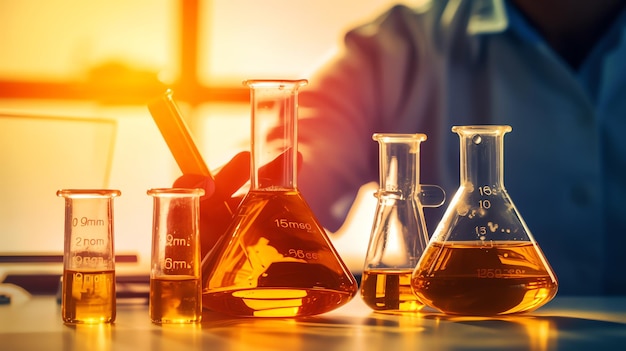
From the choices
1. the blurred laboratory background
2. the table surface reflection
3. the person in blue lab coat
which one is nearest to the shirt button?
the person in blue lab coat

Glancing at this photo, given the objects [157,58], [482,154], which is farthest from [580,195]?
[157,58]

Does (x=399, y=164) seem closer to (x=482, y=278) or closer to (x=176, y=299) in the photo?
(x=482, y=278)

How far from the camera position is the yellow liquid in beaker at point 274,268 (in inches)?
32.4

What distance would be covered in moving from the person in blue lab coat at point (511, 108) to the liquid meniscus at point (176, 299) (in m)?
0.92

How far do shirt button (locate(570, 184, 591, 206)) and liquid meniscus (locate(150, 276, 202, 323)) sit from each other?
3.95 feet

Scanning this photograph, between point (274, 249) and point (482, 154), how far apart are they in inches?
9.5

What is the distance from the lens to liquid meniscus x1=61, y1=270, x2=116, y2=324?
0.81m

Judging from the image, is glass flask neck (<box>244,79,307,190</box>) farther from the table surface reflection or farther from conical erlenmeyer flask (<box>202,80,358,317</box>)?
the table surface reflection

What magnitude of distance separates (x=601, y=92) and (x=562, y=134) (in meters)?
0.13

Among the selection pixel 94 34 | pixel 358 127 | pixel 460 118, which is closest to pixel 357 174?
pixel 358 127

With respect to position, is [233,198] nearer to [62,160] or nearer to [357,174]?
[62,160]

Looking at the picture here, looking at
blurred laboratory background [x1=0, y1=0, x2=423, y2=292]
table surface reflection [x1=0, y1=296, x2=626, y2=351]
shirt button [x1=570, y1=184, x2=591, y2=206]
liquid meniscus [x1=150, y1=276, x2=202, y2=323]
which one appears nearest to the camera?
table surface reflection [x1=0, y1=296, x2=626, y2=351]

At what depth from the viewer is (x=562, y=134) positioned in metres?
1.82

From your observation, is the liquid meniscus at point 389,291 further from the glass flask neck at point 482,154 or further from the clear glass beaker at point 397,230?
the glass flask neck at point 482,154
